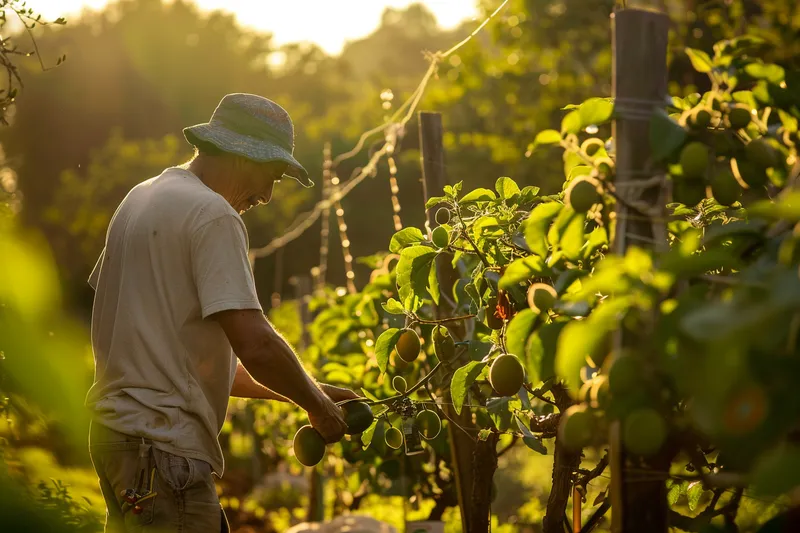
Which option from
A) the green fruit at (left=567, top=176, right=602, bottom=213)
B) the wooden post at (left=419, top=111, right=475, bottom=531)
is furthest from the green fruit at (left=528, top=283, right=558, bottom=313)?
the wooden post at (left=419, top=111, right=475, bottom=531)

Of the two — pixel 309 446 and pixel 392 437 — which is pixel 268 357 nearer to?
pixel 309 446

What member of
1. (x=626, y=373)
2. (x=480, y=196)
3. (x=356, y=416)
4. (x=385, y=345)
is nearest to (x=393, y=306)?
(x=385, y=345)

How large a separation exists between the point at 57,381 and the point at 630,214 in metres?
1.16

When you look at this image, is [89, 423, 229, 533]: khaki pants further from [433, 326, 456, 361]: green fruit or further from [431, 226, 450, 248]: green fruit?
[431, 226, 450, 248]: green fruit

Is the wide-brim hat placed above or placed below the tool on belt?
above

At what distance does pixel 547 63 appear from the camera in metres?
12.9

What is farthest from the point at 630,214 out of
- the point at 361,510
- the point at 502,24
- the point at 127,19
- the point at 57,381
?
the point at 127,19

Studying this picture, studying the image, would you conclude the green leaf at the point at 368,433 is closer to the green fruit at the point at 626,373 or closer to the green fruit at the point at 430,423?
the green fruit at the point at 430,423

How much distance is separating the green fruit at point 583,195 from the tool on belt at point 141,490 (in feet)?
4.90

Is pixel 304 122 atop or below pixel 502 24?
below

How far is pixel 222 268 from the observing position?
2.60 m

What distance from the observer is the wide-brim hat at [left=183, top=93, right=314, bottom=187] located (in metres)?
3.00

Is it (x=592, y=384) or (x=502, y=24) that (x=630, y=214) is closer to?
(x=592, y=384)

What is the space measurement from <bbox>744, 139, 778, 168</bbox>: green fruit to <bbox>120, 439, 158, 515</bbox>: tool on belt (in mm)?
1769
